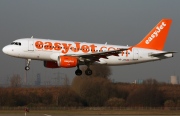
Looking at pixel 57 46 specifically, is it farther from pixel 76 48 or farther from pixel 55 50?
pixel 76 48

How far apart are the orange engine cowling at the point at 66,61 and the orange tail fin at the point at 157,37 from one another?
11.0 meters

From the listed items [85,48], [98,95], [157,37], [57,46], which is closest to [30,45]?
[57,46]

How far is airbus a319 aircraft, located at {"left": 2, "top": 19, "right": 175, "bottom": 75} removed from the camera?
56.2m

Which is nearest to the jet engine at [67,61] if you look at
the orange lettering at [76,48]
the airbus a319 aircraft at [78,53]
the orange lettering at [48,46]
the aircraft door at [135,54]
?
the airbus a319 aircraft at [78,53]

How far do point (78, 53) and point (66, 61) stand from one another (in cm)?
240

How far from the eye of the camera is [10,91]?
95688 mm

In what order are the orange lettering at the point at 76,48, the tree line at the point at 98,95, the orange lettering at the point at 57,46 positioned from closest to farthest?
1. the orange lettering at the point at 57,46
2. the orange lettering at the point at 76,48
3. the tree line at the point at 98,95

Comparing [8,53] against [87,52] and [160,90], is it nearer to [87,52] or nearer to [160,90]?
[87,52]

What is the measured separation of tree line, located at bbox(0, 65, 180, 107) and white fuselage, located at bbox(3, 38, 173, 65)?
2953 cm

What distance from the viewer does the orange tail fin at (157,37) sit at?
6400 centimetres

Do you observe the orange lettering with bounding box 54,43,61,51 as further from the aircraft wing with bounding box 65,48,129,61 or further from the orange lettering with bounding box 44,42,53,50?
the aircraft wing with bounding box 65,48,129,61

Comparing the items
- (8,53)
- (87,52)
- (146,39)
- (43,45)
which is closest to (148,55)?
(146,39)

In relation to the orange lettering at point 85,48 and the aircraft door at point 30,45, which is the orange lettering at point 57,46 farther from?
the orange lettering at point 85,48

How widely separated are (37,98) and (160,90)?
24.1 meters
